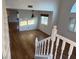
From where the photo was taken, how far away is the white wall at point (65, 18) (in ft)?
21.0

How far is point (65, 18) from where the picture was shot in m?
6.90

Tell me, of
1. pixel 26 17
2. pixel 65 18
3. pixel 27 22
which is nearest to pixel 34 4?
pixel 65 18

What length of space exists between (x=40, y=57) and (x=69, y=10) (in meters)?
3.92

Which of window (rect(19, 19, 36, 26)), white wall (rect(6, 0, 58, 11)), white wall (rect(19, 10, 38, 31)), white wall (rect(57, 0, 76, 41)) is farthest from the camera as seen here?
window (rect(19, 19, 36, 26))

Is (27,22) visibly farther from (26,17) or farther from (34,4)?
(34,4)

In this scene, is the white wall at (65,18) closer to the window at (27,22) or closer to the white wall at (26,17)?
the white wall at (26,17)

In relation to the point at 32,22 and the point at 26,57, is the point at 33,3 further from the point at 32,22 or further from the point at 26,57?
the point at 32,22

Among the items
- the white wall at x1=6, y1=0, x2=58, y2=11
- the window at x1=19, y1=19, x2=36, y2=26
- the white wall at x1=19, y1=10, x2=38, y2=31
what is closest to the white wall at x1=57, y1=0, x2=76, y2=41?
the white wall at x1=6, y1=0, x2=58, y2=11

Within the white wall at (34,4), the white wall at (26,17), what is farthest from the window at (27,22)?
the white wall at (34,4)

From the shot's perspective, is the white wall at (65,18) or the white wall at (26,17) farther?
the white wall at (26,17)

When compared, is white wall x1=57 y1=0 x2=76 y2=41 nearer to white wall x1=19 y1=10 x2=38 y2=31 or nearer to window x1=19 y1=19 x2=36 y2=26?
white wall x1=19 y1=10 x2=38 y2=31

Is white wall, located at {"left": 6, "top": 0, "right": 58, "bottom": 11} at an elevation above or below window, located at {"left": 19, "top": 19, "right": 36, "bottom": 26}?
above

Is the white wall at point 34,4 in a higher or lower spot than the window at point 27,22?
higher

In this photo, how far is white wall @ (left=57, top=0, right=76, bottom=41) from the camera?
252 inches
